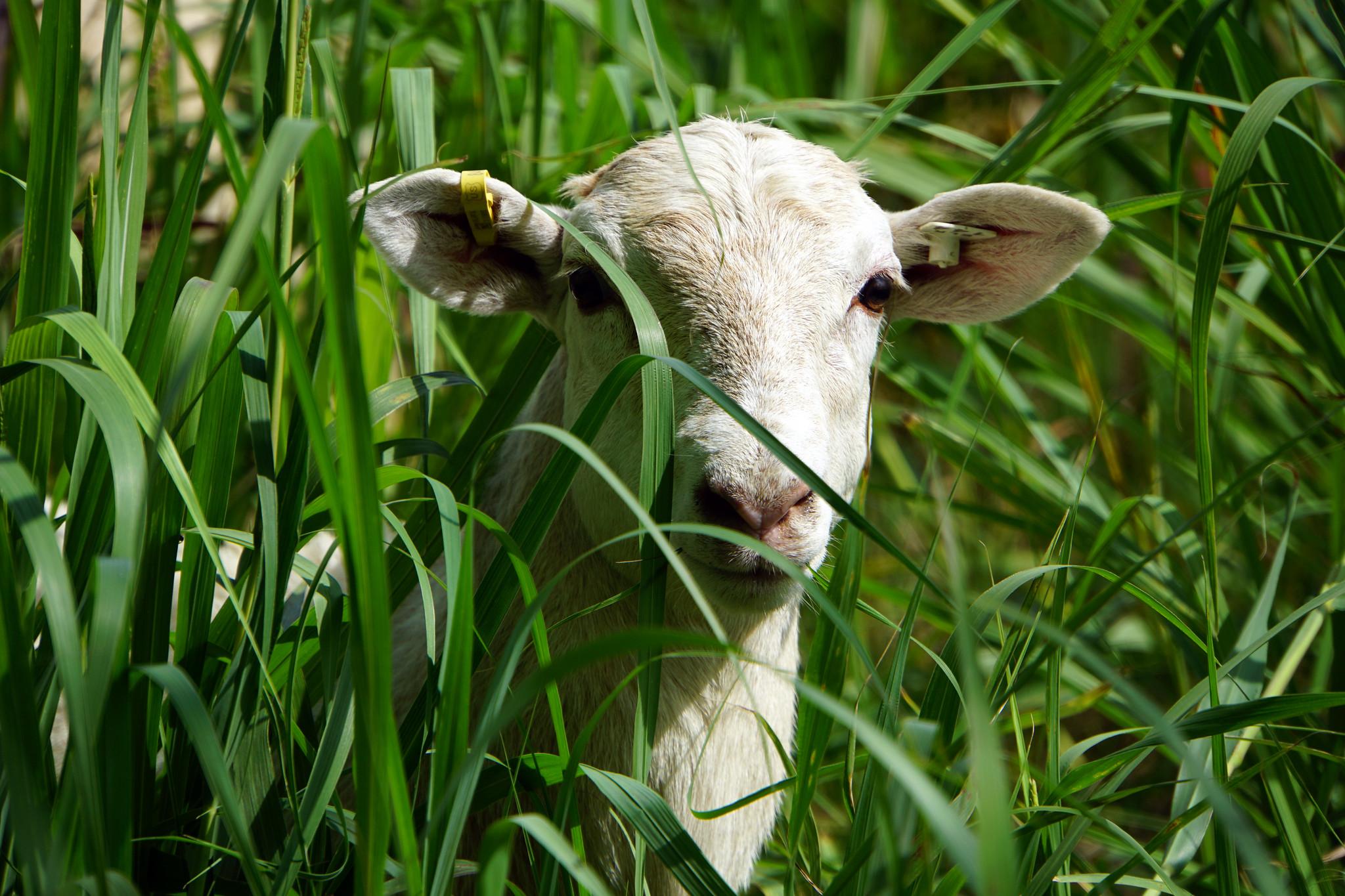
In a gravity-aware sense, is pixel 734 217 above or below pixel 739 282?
above

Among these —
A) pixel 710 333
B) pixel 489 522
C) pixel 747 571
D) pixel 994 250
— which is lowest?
pixel 747 571

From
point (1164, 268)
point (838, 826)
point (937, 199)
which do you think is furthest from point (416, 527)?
point (1164, 268)

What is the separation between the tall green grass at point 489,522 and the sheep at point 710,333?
0.11 metres

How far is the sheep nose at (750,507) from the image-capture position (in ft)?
5.37

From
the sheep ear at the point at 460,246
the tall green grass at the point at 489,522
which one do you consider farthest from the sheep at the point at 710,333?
the tall green grass at the point at 489,522

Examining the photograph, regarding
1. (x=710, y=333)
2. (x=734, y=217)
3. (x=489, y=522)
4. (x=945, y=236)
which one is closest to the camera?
(x=489, y=522)

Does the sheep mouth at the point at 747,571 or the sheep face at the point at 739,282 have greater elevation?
the sheep face at the point at 739,282

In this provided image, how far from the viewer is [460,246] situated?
2.30 m

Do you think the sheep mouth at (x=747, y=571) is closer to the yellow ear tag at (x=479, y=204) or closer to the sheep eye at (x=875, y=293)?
the sheep eye at (x=875, y=293)

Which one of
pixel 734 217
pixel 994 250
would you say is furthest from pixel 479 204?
pixel 994 250

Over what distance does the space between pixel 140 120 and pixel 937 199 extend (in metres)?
1.61

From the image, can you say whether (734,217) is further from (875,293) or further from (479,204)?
(479,204)

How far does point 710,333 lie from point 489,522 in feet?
1.94

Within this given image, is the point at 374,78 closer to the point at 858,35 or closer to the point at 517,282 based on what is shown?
the point at 517,282
